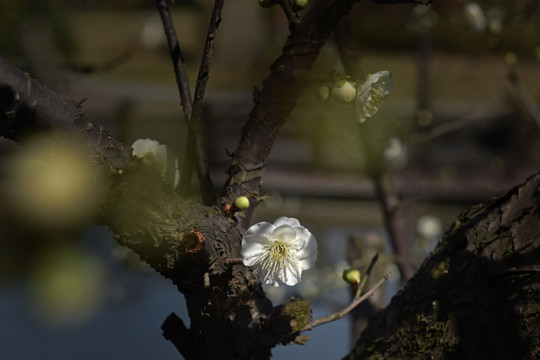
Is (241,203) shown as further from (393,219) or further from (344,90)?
(393,219)

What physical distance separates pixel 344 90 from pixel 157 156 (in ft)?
0.89

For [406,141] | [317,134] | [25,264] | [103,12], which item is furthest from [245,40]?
[406,141]

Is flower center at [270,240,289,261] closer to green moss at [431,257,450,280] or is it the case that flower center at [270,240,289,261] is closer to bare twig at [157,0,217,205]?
bare twig at [157,0,217,205]

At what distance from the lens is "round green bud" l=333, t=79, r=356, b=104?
2.56 ft

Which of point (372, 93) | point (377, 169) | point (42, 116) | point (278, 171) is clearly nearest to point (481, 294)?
point (372, 93)

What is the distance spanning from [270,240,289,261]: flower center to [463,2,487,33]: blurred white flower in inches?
46.0

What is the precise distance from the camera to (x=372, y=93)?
2.86 feet

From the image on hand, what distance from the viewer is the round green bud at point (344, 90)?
30.8 inches

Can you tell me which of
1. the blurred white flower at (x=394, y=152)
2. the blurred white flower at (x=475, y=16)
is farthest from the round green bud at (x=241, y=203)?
the blurred white flower at (x=475, y=16)

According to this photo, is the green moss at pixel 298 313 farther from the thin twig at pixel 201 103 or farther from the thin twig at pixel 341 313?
the thin twig at pixel 201 103

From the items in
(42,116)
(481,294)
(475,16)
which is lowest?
(481,294)

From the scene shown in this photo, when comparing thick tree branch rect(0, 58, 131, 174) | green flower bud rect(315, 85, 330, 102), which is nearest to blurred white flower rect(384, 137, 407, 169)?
green flower bud rect(315, 85, 330, 102)

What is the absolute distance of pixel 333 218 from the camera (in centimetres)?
435

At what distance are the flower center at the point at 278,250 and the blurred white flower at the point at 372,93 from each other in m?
0.21
